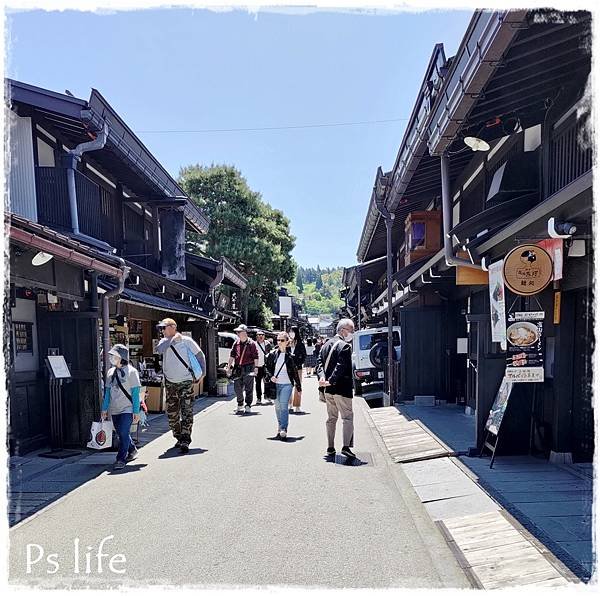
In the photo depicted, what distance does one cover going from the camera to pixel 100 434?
6.83m

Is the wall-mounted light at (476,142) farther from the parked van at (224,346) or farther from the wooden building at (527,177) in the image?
the parked van at (224,346)

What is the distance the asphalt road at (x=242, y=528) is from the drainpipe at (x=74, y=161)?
4.67 metres

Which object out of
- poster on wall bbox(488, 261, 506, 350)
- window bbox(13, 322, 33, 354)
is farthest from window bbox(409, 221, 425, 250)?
window bbox(13, 322, 33, 354)

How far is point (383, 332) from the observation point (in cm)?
1577

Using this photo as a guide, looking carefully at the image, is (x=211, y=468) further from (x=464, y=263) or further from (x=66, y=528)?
(x=464, y=263)

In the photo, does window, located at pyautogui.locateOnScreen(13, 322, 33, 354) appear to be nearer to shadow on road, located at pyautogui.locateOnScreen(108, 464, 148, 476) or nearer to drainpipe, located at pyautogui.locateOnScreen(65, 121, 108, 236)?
drainpipe, located at pyautogui.locateOnScreen(65, 121, 108, 236)

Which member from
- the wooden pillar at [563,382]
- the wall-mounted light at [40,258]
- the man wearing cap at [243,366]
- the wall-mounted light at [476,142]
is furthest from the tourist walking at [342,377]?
the man wearing cap at [243,366]

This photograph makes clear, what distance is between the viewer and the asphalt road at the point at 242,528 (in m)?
3.68

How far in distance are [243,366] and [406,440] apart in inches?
185

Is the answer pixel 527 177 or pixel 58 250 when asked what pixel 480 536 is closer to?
pixel 527 177

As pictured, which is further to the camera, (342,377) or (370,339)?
(370,339)

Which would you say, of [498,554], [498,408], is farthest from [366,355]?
[498,554]

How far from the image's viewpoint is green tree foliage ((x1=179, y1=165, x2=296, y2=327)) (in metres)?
25.0

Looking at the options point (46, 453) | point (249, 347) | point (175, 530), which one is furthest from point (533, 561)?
point (249, 347)
